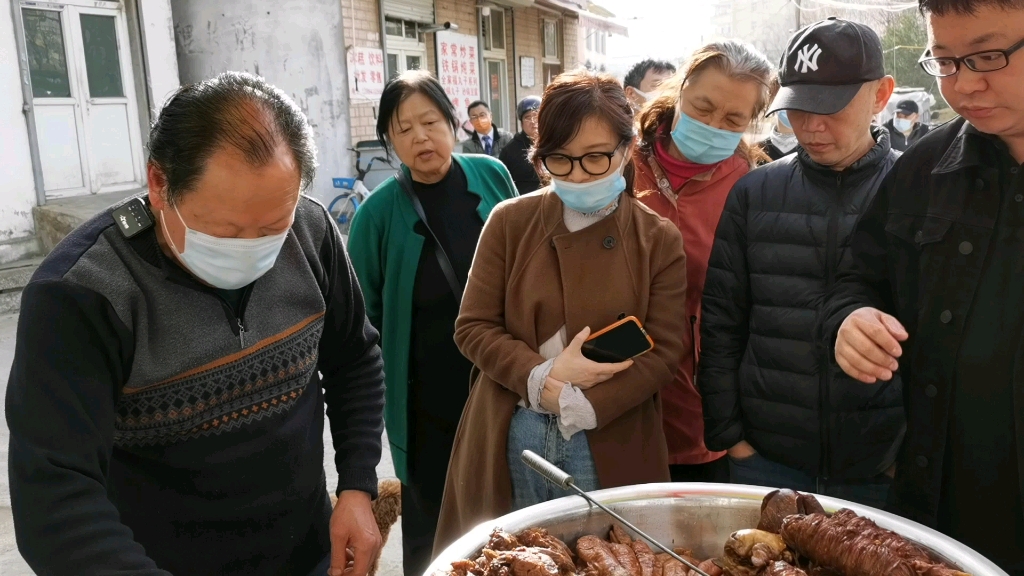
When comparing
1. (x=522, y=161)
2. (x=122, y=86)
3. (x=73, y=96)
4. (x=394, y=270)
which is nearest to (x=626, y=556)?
(x=394, y=270)

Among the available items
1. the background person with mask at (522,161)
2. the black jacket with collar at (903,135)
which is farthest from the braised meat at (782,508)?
the background person with mask at (522,161)

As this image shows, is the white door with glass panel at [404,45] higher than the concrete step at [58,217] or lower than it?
higher

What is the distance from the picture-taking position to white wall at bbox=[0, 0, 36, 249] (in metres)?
6.84

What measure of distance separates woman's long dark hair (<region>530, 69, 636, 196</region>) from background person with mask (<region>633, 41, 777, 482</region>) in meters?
0.33

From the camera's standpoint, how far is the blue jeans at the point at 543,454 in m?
1.99

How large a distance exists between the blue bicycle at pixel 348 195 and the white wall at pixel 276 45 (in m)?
0.55

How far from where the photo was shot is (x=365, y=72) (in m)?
10.1

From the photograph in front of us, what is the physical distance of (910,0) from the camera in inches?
237

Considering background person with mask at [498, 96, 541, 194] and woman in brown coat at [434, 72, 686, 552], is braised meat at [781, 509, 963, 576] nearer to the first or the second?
woman in brown coat at [434, 72, 686, 552]

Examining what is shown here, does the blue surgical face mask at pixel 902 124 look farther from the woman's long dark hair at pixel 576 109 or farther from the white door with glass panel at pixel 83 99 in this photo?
the white door with glass panel at pixel 83 99

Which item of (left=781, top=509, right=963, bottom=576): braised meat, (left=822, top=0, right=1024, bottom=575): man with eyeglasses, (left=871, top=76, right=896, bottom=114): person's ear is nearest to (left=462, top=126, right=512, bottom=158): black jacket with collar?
(left=871, top=76, right=896, bottom=114): person's ear

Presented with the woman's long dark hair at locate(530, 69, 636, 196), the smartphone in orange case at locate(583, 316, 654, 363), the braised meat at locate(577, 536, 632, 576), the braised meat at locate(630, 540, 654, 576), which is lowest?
the braised meat at locate(630, 540, 654, 576)

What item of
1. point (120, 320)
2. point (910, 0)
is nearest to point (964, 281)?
point (120, 320)

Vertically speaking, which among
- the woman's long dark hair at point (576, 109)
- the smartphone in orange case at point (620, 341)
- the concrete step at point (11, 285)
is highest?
the woman's long dark hair at point (576, 109)
